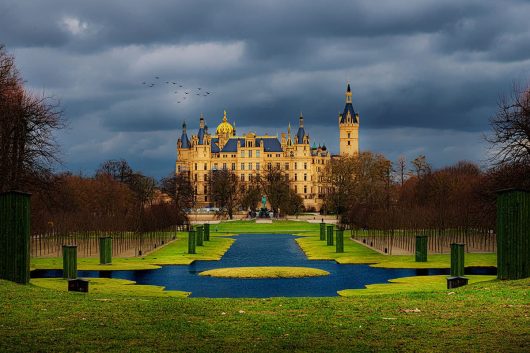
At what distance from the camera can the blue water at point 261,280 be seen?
34812 millimetres

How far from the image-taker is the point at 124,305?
2105 centimetres

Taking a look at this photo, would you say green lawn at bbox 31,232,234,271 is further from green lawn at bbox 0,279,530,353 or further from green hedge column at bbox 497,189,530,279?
green hedge column at bbox 497,189,530,279

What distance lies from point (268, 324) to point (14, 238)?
11.9m

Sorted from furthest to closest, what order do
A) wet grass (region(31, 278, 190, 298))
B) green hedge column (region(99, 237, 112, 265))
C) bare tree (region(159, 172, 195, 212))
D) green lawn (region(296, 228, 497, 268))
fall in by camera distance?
bare tree (region(159, 172, 195, 212)), green hedge column (region(99, 237, 112, 265)), green lawn (region(296, 228, 497, 268)), wet grass (region(31, 278, 190, 298))

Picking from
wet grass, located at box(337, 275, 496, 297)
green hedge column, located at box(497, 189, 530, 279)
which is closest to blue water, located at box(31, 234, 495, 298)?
wet grass, located at box(337, 275, 496, 297)

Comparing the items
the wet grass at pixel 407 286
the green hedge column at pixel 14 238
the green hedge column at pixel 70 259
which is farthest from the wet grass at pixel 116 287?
the wet grass at pixel 407 286

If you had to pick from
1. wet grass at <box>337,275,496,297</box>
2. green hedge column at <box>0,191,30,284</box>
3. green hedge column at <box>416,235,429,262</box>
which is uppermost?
green hedge column at <box>0,191,30,284</box>

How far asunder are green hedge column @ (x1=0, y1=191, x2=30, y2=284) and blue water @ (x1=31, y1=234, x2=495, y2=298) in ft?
27.8

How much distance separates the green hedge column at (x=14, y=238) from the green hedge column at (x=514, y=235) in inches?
597

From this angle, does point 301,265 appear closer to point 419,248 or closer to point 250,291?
point 419,248

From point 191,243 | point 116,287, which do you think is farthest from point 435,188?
point 116,287

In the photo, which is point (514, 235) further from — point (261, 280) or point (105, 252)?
point (105, 252)

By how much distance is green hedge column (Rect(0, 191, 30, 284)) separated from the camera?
26.6 meters

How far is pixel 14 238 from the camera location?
87.6 ft
